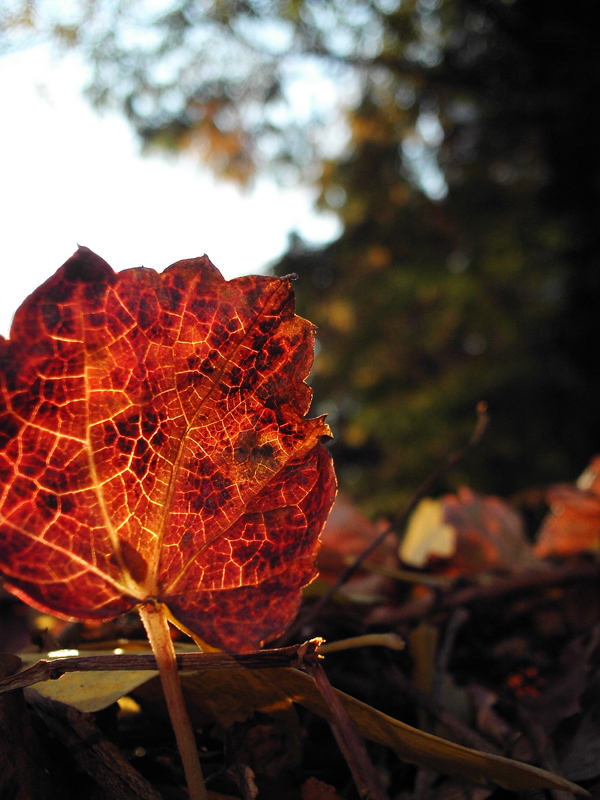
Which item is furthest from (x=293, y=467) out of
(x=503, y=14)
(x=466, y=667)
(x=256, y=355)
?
(x=503, y=14)

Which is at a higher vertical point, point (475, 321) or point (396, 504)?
point (475, 321)

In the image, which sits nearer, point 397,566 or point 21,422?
point 21,422

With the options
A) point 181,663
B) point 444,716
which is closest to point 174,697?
point 181,663

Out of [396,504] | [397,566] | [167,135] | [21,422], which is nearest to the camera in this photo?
[21,422]

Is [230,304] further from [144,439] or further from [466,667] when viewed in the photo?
[466,667]

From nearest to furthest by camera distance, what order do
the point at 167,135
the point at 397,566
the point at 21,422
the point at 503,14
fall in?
the point at 21,422, the point at 397,566, the point at 503,14, the point at 167,135

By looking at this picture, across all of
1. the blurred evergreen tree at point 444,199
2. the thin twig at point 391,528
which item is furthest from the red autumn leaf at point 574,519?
the blurred evergreen tree at point 444,199

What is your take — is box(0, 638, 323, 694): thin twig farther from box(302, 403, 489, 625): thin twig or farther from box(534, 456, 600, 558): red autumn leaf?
box(534, 456, 600, 558): red autumn leaf

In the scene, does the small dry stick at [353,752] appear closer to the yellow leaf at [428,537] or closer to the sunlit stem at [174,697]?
the sunlit stem at [174,697]
